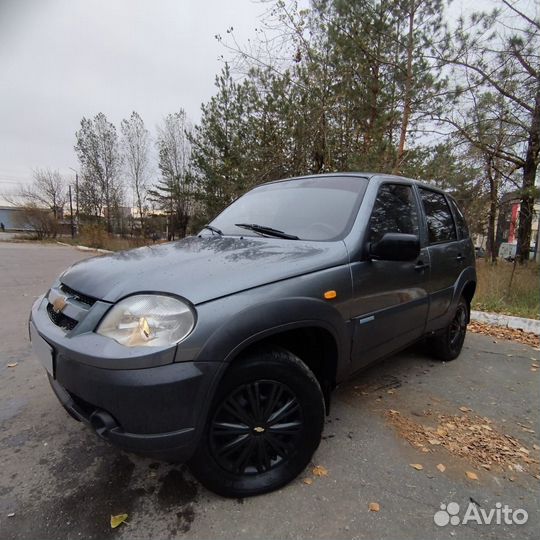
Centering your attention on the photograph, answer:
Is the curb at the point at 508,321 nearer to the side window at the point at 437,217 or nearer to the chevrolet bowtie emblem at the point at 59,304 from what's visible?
the side window at the point at 437,217

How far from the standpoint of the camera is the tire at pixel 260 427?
1689mm

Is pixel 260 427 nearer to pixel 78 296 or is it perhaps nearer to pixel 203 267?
pixel 203 267

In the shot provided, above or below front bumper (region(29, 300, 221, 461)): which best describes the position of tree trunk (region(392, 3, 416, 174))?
above

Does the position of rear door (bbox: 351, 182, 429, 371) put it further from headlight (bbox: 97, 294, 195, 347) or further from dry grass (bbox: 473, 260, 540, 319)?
dry grass (bbox: 473, 260, 540, 319)

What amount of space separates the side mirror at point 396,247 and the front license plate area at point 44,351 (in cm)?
188

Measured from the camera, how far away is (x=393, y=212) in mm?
2703

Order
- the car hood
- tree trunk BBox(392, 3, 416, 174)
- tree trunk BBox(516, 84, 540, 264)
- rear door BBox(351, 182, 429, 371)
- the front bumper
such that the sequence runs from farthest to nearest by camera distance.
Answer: tree trunk BBox(516, 84, 540, 264) < tree trunk BBox(392, 3, 416, 174) < rear door BBox(351, 182, 429, 371) < the car hood < the front bumper

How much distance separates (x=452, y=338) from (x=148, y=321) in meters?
3.53

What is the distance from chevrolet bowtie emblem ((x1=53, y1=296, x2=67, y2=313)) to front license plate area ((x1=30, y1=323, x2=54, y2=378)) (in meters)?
0.16

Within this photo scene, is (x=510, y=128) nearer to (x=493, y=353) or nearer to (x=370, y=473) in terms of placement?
(x=493, y=353)

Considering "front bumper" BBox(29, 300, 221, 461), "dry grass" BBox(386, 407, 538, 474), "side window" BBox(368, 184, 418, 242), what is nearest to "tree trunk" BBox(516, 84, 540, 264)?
"side window" BBox(368, 184, 418, 242)

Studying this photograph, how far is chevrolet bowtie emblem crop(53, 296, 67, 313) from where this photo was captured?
5.98 ft

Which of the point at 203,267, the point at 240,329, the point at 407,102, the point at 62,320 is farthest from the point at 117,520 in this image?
the point at 407,102
